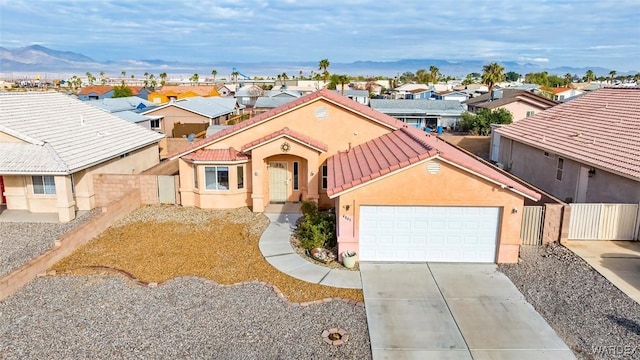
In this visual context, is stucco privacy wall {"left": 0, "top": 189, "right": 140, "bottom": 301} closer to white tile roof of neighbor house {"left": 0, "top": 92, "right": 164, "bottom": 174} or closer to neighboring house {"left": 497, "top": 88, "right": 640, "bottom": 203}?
white tile roof of neighbor house {"left": 0, "top": 92, "right": 164, "bottom": 174}

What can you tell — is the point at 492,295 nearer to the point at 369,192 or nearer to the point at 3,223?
the point at 369,192

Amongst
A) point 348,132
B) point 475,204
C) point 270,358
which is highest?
point 348,132

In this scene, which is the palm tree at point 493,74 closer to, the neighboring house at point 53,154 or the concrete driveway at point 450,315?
the neighboring house at point 53,154

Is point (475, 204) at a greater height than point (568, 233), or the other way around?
point (475, 204)

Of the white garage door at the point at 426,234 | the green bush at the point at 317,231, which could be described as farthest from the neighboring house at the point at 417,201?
the green bush at the point at 317,231

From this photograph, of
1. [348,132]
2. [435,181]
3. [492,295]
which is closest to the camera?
[492,295]

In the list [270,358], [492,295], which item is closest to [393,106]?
[492,295]
